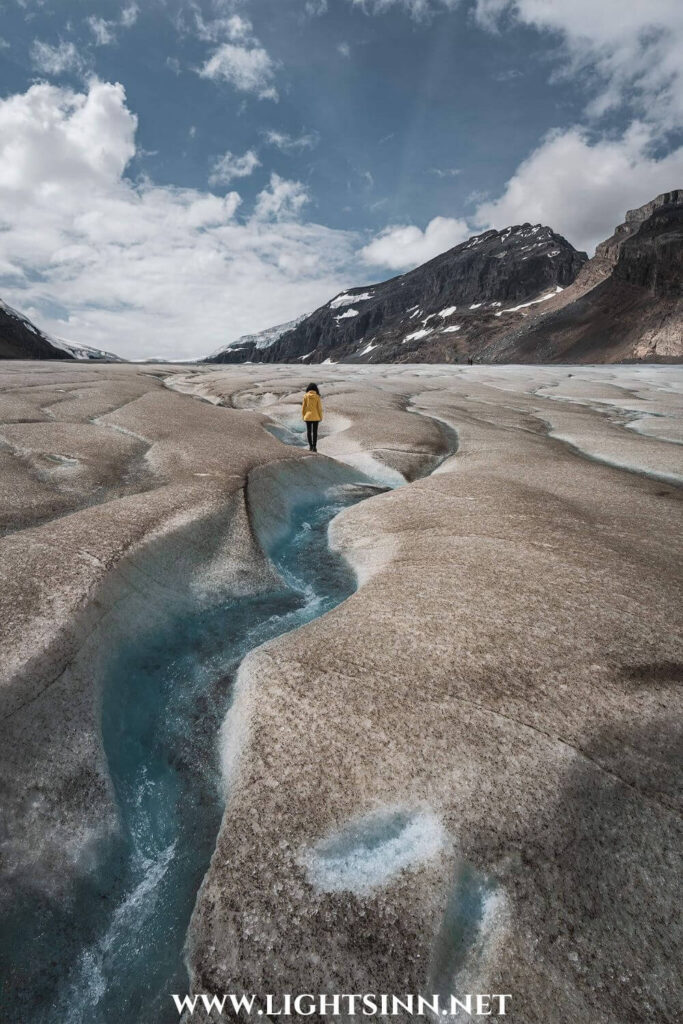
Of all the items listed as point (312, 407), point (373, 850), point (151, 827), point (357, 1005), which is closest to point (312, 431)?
point (312, 407)

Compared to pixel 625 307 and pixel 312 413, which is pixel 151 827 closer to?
Answer: pixel 312 413

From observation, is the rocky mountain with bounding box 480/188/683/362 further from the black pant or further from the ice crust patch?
the ice crust patch

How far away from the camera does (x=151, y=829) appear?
16.8 feet

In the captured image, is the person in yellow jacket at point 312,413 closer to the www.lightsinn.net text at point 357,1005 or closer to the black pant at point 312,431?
the black pant at point 312,431

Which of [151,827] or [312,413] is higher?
[312,413]

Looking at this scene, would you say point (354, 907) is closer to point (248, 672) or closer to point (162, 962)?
point (162, 962)

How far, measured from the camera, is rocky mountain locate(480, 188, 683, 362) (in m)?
147

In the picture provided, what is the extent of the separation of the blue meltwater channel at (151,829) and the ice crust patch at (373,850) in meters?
1.32

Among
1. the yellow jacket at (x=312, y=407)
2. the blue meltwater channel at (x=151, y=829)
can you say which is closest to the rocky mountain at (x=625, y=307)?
the yellow jacket at (x=312, y=407)

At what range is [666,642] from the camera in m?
6.07

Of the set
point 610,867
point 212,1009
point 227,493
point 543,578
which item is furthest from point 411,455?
→ point 212,1009

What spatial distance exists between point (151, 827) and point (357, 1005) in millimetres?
2607

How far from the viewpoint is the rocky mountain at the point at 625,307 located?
482 ft

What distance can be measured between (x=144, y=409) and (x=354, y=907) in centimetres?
1847
